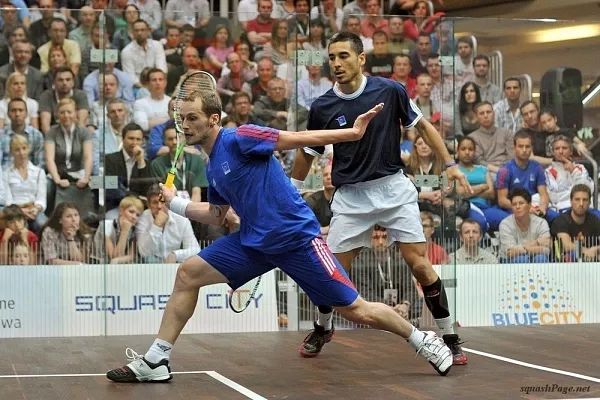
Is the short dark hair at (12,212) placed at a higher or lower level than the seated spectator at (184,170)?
lower

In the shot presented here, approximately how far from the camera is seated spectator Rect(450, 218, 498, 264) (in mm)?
9977

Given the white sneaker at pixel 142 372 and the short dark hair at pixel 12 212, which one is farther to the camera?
the short dark hair at pixel 12 212

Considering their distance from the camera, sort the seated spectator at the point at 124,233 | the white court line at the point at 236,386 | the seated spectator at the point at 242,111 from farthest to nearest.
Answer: the seated spectator at the point at 242,111 → the seated spectator at the point at 124,233 → the white court line at the point at 236,386

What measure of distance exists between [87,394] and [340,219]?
87.8 inches

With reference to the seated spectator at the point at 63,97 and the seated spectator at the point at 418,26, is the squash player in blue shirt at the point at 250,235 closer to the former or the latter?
the seated spectator at the point at 63,97

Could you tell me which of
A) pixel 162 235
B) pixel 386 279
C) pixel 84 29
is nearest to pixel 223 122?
pixel 162 235

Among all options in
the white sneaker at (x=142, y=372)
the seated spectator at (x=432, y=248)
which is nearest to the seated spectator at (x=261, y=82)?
the seated spectator at (x=432, y=248)

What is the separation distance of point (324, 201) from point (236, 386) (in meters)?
3.41

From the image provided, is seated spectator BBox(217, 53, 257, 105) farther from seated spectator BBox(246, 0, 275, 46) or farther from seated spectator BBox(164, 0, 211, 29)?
seated spectator BBox(164, 0, 211, 29)

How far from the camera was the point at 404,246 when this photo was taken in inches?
301

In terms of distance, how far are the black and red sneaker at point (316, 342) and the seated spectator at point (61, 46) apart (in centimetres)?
305

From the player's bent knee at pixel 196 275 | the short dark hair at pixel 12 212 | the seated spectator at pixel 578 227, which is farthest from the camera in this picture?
the seated spectator at pixel 578 227

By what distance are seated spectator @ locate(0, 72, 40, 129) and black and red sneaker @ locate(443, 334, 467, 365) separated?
385cm

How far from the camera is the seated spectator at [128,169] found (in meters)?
9.60
